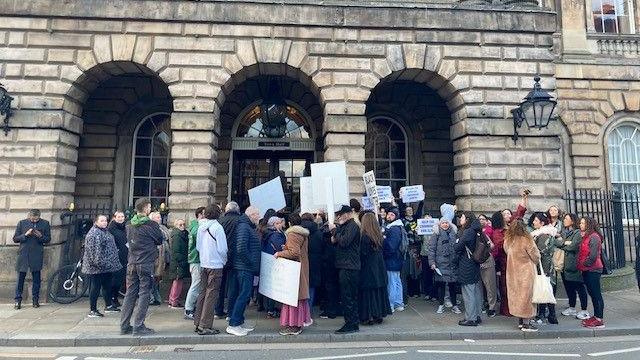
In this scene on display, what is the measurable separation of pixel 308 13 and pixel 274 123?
13.3 feet

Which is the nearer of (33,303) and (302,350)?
(302,350)

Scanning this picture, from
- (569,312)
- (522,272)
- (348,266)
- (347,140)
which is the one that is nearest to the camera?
(348,266)

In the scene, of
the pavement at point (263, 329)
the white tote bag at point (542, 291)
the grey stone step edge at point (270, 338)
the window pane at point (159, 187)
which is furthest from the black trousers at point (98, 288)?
the white tote bag at point (542, 291)

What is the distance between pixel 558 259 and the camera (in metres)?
8.31

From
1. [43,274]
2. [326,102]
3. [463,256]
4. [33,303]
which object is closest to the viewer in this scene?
[463,256]

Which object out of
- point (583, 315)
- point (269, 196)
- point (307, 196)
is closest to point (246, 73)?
point (269, 196)

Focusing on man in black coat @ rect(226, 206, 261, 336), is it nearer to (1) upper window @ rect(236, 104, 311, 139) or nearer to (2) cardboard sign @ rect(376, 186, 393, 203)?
(2) cardboard sign @ rect(376, 186, 393, 203)

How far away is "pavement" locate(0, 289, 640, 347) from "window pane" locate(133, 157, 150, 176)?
5.96 m

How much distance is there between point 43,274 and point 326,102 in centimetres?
809

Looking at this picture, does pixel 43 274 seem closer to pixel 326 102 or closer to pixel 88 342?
Result: pixel 88 342

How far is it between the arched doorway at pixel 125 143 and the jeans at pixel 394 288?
864 centimetres

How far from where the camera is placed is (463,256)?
24.9ft

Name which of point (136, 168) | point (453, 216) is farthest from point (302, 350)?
point (136, 168)

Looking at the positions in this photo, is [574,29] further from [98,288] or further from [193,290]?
[98,288]
